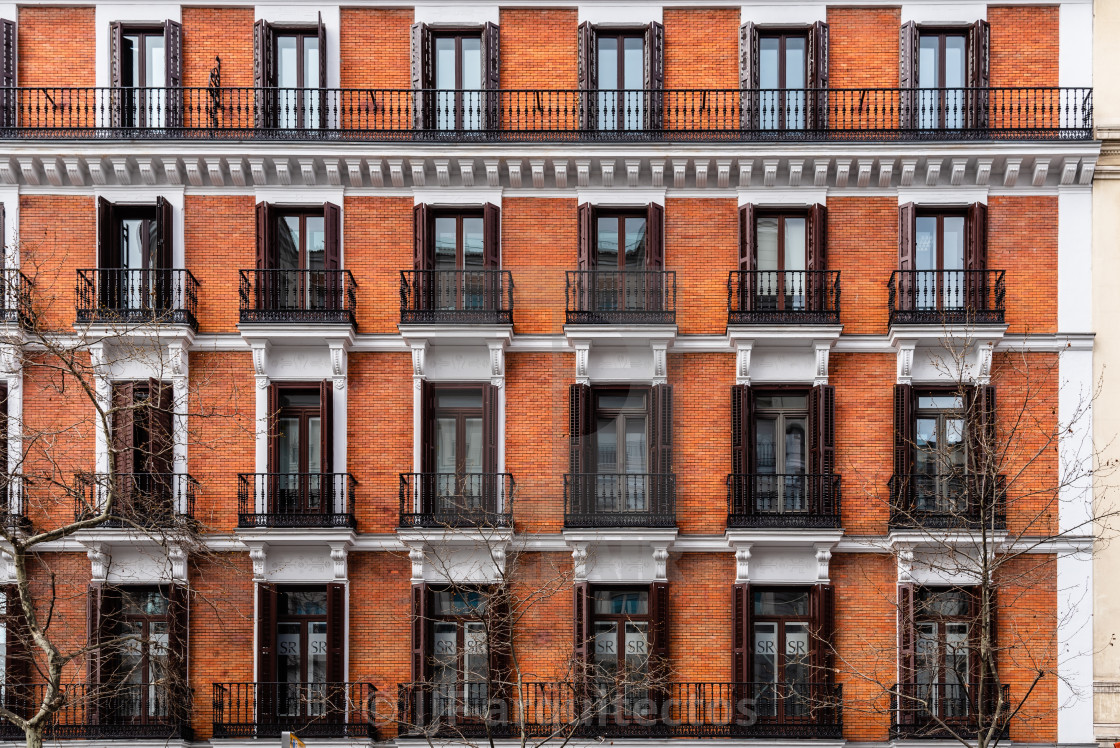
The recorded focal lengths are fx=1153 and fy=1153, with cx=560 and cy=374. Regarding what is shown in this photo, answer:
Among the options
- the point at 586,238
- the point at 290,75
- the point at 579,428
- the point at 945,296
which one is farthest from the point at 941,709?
the point at 290,75

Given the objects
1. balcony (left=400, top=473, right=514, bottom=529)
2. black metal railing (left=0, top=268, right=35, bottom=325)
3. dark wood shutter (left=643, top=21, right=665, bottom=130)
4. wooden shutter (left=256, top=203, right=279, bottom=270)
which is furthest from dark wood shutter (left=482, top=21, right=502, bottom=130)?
black metal railing (left=0, top=268, right=35, bottom=325)

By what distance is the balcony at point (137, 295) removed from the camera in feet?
76.4

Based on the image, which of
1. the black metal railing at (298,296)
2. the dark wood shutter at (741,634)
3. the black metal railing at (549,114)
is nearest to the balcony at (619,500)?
the dark wood shutter at (741,634)

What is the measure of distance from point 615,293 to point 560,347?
5.24ft

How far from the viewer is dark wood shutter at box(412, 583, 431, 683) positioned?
75.0 ft

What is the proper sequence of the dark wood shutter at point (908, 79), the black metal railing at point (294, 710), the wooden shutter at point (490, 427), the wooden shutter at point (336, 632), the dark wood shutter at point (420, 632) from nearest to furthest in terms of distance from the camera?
1. the black metal railing at point (294, 710)
2. the dark wood shutter at point (420, 632)
3. the wooden shutter at point (336, 632)
4. the wooden shutter at point (490, 427)
5. the dark wood shutter at point (908, 79)

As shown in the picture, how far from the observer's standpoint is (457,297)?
23688mm

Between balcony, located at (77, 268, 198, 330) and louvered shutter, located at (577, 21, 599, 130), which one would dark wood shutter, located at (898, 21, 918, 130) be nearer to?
louvered shutter, located at (577, 21, 599, 130)

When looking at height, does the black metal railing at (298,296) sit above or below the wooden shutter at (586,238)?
below

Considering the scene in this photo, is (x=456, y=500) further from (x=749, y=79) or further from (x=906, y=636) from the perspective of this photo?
(x=749, y=79)

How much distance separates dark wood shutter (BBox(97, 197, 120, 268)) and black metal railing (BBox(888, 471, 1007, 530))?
16742 millimetres

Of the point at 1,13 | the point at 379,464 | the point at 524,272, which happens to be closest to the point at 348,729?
the point at 379,464

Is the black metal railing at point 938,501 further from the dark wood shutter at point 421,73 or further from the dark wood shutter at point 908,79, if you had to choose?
the dark wood shutter at point 421,73

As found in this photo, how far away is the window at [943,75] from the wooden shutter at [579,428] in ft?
28.8
